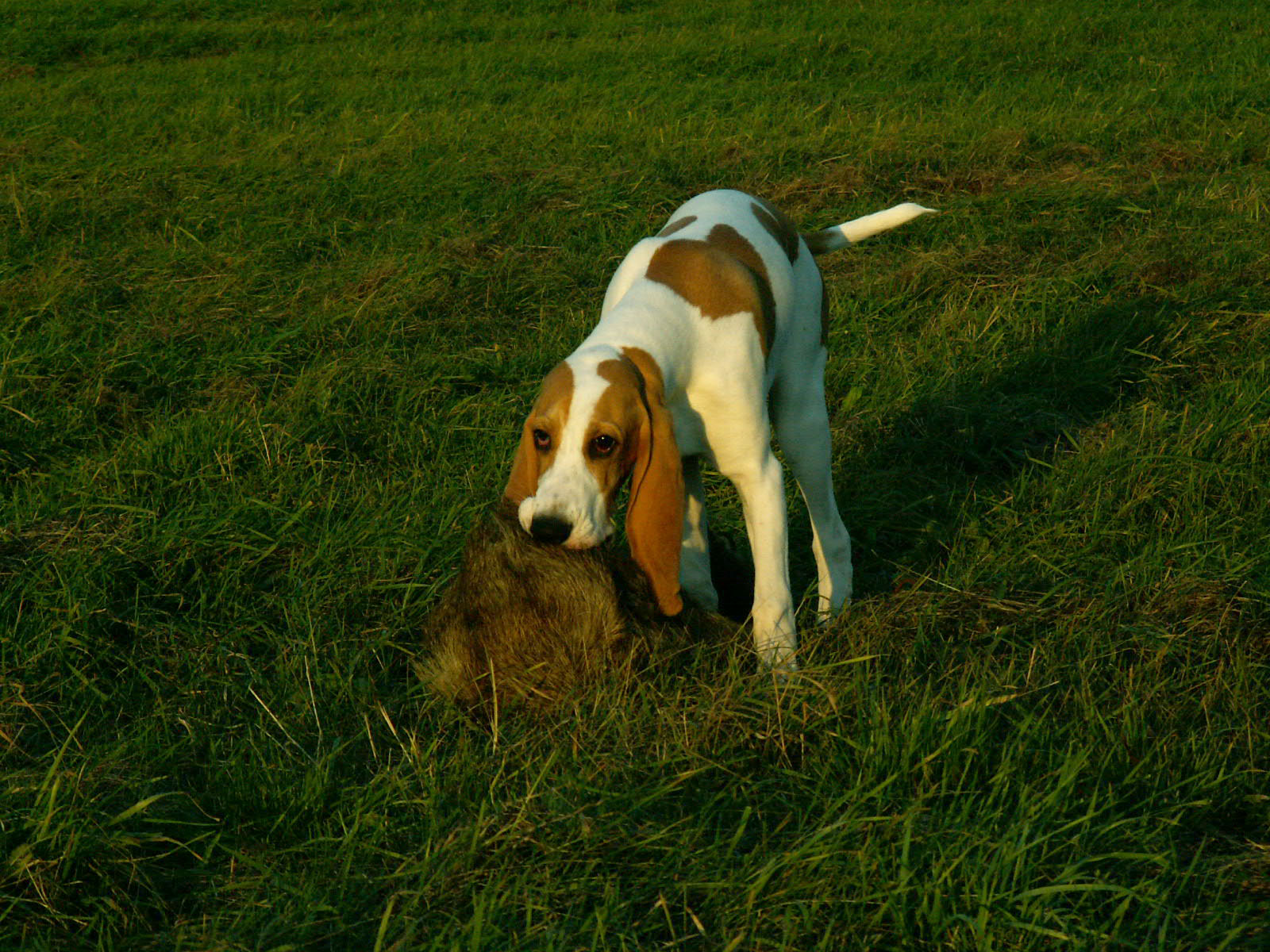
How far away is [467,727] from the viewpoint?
283 cm

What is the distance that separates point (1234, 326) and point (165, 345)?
4.22 meters

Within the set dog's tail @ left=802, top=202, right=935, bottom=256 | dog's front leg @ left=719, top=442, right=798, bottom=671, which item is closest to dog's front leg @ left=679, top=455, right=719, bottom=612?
dog's front leg @ left=719, top=442, right=798, bottom=671

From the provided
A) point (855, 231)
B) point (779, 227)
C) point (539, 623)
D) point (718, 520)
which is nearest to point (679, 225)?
point (779, 227)

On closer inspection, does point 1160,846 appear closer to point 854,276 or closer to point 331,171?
point 854,276

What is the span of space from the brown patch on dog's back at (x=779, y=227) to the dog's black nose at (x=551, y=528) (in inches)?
59.3

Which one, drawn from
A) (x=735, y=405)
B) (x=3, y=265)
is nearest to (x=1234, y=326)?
(x=735, y=405)

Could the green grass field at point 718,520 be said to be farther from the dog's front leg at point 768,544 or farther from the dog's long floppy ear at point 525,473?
the dog's long floppy ear at point 525,473

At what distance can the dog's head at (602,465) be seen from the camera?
2.81 meters

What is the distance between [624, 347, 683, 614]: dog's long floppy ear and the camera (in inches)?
115

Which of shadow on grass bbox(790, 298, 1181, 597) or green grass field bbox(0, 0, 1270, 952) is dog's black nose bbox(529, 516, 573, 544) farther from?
shadow on grass bbox(790, 298, 1181, 597)

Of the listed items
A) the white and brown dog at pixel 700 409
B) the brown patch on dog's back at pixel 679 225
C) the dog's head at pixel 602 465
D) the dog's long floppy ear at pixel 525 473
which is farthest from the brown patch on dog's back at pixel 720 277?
the dog's long floppy ear at pixel 525 473

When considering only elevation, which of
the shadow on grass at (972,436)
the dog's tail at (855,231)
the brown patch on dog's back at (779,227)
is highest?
the brown patch on dog's back at (779,227)

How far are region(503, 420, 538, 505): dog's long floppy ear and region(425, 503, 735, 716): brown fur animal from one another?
0.04 meters

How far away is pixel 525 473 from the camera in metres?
2.98
